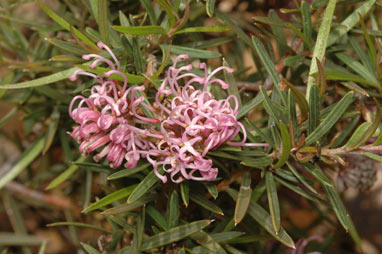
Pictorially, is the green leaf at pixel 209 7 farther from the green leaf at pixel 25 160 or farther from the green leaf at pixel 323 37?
the green leaf at pixel 25 160

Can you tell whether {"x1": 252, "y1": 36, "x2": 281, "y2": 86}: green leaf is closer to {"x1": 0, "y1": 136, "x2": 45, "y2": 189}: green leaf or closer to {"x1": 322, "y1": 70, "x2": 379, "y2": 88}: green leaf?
{"x1": 322, "y1": 70, "x2": 379, "y2": 88}: green leaf

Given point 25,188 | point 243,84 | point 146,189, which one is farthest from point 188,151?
point 25,188

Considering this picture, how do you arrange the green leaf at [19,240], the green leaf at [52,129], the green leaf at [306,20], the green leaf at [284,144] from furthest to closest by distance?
the green leaf at [19,240], the green leaf at [52,129], the green leaf at [306,20], the green leaf at [284,144]

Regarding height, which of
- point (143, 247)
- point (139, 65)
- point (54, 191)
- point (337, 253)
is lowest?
point (337, 253)

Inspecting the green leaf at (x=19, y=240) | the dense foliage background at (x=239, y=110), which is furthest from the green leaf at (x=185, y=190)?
the green leaf at (x=19, y=240)

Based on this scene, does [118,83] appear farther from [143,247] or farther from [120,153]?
[143,247]

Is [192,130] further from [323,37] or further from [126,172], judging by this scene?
[323,37]

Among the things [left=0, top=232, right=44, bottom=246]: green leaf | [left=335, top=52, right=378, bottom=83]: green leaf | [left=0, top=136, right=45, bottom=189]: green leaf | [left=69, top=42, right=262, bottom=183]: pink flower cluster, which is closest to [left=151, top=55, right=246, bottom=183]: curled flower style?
[left=69, top=42, right=262, bottom=183]: pink flower cluster
